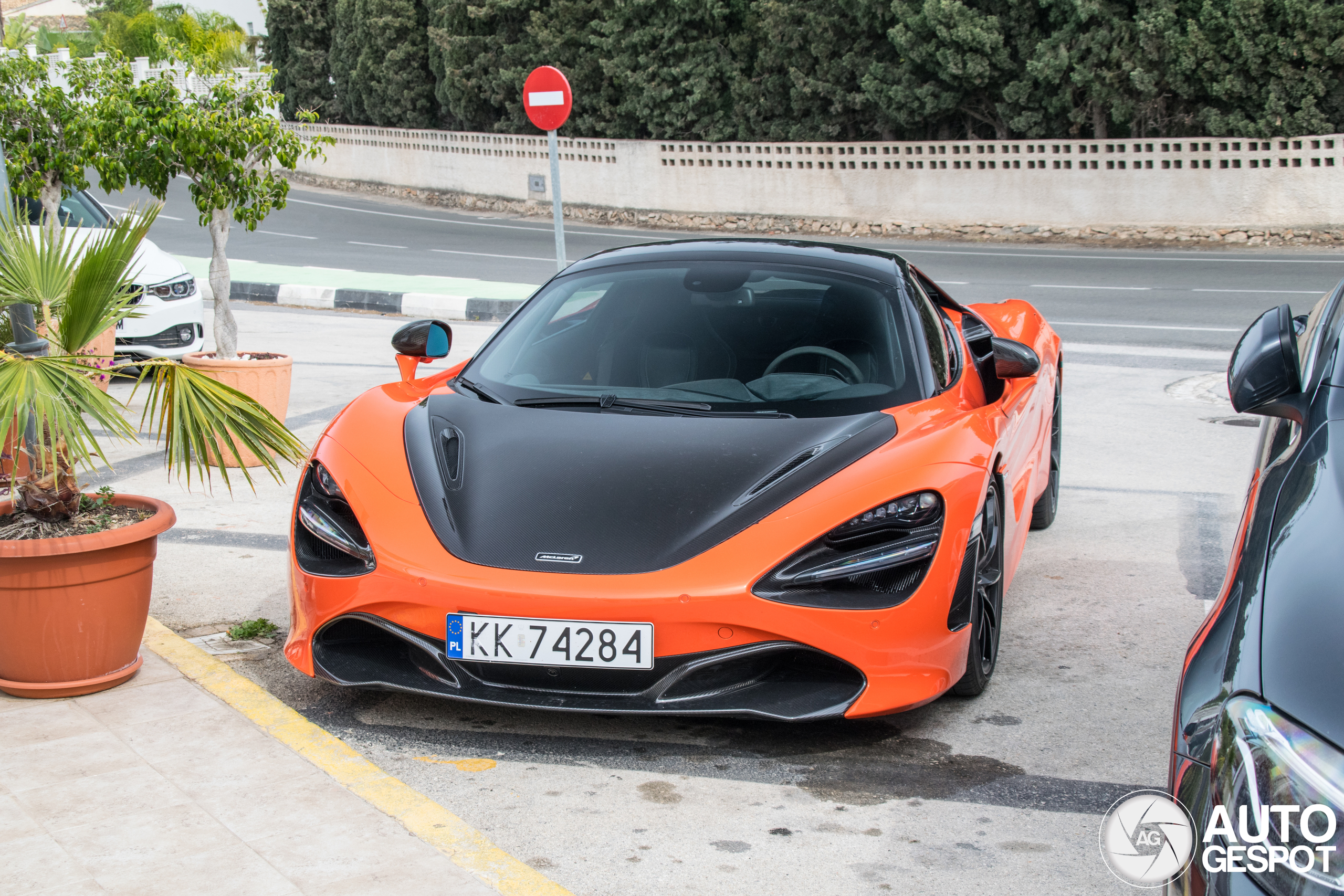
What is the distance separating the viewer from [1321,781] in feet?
6.12

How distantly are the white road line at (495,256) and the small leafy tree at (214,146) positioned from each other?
43.8 feet

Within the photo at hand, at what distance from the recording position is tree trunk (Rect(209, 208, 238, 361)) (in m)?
7.79

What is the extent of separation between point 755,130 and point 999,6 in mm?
5876

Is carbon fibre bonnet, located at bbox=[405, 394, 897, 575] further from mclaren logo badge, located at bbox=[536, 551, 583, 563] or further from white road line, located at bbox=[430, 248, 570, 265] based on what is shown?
white road line, located at bbox=[430, 248, 570, 265]

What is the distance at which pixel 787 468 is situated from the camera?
3727mm

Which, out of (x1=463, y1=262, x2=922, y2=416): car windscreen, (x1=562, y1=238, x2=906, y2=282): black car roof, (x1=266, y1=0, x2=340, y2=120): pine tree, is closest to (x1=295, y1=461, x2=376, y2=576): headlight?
(x1=463, y1=262, x2=922, y2=416): car windscreen

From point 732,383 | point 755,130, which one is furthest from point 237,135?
point 755,130

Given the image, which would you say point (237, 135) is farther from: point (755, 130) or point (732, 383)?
point (755, 130)

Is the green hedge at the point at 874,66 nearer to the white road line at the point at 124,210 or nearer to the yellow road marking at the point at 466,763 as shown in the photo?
the white road line at the point at 124,210

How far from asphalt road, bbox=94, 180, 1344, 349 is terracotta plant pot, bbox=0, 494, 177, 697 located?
943 cm

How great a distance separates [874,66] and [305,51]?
2274 centimetres

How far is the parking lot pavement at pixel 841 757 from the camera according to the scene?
9.85 ft

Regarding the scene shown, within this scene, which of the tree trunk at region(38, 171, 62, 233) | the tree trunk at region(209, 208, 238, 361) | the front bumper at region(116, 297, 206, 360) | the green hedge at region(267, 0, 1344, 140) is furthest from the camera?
the green hedge at region(267, 0, 1344, 140)

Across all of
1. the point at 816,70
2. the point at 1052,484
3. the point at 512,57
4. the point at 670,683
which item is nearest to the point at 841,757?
the point at 670,683
